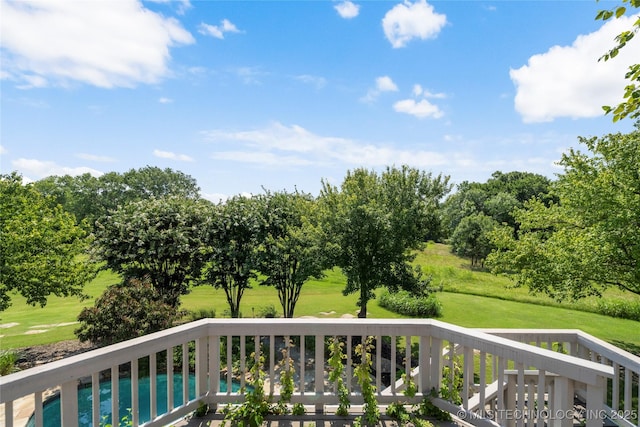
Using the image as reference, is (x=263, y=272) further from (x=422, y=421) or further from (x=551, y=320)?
(x=551, y=320)

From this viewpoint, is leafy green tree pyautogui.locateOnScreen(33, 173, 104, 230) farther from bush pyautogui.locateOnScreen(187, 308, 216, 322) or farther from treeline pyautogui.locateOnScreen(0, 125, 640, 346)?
bush pyautogui.locateOnScreen(187, 308, 216, 322)

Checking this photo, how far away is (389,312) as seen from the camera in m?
10.7

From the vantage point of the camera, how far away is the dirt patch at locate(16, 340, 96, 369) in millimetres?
6871

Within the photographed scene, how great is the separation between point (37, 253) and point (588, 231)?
1211cm

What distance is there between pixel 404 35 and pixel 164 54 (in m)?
5.18

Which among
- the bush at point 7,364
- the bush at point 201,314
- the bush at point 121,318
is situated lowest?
the bush at point 201,314

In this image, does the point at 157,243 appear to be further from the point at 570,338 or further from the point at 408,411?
the point at 570,338

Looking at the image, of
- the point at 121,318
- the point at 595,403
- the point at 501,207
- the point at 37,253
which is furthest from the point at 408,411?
the point at 501,207

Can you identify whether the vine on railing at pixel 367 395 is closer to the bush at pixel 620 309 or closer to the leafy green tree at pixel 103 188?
the bush at pixel 620 309

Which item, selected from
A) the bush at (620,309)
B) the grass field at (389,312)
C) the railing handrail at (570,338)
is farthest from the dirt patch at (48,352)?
the bush at (620,309)

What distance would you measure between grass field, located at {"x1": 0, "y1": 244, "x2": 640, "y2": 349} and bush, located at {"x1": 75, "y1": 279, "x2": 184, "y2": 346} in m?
2.74

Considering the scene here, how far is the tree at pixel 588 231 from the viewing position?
19.2ft

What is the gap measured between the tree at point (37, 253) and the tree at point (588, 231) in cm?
1016

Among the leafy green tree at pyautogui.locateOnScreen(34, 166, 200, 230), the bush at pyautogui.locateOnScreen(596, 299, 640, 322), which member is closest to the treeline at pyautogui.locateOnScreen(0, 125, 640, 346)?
the bush at pyautogui.locateOnScreen(596, 299, 640, 322)
